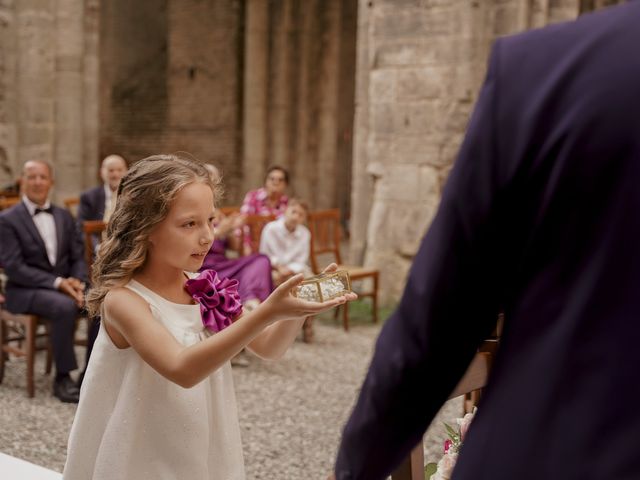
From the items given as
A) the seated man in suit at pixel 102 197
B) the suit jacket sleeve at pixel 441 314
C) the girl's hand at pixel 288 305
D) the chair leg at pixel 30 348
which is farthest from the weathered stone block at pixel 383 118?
the suit jacket sleeve at pixel 441 314

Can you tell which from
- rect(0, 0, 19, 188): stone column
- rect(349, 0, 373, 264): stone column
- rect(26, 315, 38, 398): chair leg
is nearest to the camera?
rect(26, 315, 38, 398): chair leg

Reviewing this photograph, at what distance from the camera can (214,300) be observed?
204 cm

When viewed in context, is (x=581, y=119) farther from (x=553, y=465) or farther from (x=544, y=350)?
(x=553, y=465)

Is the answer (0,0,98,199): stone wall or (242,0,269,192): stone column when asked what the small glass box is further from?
(242,0,269,192): stone column

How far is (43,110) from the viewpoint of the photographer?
876 centimetres

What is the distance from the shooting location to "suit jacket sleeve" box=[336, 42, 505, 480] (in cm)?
93

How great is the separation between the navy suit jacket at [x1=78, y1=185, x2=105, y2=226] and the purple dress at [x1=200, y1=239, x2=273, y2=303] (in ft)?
2.87

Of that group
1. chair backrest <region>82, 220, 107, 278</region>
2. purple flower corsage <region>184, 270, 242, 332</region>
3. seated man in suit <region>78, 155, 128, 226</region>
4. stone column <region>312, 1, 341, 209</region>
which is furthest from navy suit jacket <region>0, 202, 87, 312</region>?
stone column <region>312, 1, 341, 209</region>

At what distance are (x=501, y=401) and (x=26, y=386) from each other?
4.93 m

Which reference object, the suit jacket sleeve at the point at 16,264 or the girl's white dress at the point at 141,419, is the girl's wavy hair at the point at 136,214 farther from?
the suit jacket sleeve at the point at 16,264

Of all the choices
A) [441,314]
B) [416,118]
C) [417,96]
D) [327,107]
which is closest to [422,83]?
[417,96]

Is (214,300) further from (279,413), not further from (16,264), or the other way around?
(16,264)

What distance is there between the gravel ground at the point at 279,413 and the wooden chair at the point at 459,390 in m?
2.37

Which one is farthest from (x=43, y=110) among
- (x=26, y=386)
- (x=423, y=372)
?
(x=423, y=372)
